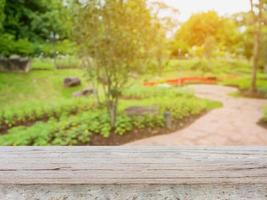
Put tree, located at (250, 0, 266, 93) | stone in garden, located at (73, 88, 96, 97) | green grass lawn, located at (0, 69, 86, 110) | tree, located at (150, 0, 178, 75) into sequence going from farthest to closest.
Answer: tree, located at (250, 0, 266, 93), stone in garden, located at (73, 88, 96, 97), green grass lawn, located at (0, 69, 86, 110), tree, located at (150, 0, 178, 75)

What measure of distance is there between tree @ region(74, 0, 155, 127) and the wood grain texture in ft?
7.94

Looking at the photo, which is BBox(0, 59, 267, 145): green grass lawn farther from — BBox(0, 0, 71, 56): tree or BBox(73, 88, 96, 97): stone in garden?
BBox(0, 0, 71, 56): tree

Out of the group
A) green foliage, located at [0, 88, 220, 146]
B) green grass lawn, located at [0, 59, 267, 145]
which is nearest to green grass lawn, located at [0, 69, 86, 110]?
green grass lawn, located at [0, 59, 267, 145]

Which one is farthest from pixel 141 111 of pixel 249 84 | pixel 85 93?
pixel 249 84

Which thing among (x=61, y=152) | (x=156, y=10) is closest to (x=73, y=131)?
(x=156, y=10)

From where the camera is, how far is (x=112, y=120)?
3125mm

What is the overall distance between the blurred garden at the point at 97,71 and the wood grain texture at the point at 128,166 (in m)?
2.10

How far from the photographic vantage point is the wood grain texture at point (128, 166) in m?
0.44

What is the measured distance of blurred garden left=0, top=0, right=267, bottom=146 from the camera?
2799mm

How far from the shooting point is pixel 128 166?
1.50ft

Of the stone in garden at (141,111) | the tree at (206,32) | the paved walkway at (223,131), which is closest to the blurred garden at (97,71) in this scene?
the stone in garden at (141,111)

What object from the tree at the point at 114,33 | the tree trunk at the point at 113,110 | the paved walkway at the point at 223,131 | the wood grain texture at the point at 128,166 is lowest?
the paved walkway at the point at 223,131

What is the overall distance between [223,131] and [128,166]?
2891 millimetres

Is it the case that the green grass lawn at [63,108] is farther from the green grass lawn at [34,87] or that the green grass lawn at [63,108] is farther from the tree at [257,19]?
the tree at [257,19]
